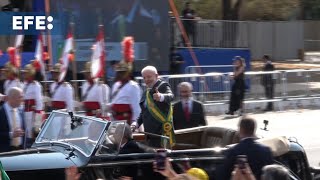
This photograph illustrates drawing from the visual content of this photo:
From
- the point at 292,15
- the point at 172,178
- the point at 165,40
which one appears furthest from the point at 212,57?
the point at 292,15

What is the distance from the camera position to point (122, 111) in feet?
39.3

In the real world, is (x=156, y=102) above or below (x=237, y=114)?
above

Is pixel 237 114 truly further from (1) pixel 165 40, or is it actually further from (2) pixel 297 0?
(2) pixel 297 0

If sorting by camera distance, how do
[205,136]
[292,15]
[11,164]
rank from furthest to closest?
1. [292,15]
2. [205,136]
3. [11,164]

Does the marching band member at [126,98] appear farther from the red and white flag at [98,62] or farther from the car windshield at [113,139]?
the car windshield at [113,139]

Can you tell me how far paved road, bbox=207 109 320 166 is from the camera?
52.0 ft

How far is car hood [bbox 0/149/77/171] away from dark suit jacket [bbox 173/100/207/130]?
2.94 metres

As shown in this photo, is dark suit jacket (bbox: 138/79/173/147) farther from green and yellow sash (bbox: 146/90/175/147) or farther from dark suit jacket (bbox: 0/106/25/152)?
dark suit jacket (bbox: 0/106/25/152)

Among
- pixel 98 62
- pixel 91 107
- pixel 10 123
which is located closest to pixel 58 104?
pixel 91 107

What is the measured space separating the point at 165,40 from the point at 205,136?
47.3ft

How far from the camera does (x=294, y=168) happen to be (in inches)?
309

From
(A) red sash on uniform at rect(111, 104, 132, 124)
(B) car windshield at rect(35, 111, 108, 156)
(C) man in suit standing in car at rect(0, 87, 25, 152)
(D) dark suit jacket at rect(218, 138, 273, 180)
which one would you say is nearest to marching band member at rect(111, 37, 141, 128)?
(A) red sash on uniform at rect(111, 104, 132, 124)

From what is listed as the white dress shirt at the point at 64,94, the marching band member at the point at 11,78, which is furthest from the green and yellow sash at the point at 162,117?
the marching band member at the point at 11,78

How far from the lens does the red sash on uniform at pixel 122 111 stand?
11.9 metres
